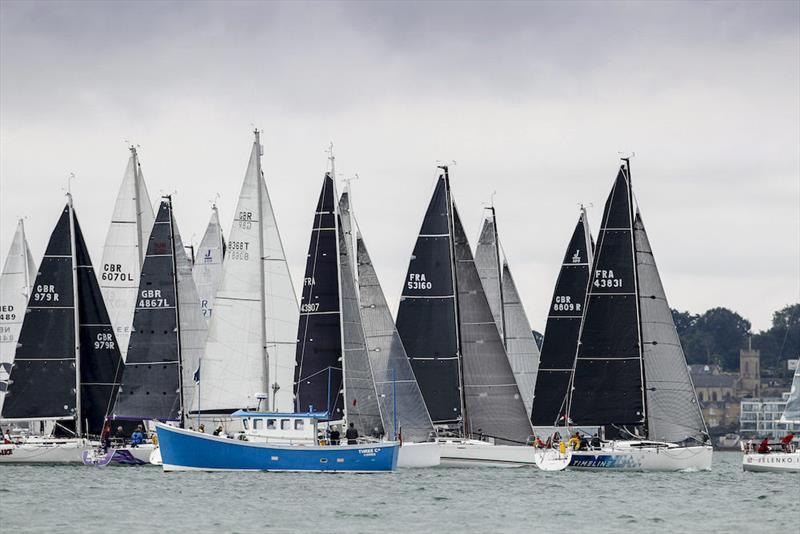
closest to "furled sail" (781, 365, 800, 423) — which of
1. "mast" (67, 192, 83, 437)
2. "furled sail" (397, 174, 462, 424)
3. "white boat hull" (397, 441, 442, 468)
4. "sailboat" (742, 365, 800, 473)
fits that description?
"sailboat" (742, 365, 800, 473)

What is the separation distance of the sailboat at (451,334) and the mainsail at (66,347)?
12.1m

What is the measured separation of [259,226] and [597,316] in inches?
487

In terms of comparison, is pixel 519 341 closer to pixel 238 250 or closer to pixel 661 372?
pixel 661 372

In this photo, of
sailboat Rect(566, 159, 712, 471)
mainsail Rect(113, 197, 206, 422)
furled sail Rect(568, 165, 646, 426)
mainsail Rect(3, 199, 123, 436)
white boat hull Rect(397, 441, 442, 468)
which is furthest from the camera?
mainsail Rect(3, 199, 123, 436)

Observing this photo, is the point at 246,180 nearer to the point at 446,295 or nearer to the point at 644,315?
the point at 446,295

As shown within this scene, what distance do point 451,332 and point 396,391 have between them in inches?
190

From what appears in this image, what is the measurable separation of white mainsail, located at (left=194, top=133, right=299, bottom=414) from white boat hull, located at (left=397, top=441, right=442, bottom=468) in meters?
4.19

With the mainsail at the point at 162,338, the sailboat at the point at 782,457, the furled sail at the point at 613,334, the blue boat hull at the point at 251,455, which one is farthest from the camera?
the mainsail at the point at 162,338

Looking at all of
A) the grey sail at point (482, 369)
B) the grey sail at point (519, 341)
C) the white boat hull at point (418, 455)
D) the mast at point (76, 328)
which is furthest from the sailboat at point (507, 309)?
the mast at point (76, 328)

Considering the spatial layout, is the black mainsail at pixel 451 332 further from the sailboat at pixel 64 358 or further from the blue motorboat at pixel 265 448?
the sailboat at pixel 64 358

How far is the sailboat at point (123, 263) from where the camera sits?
74062 mm

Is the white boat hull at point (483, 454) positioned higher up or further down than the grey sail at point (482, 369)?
further down

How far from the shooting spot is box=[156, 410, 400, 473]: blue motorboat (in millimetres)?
56219

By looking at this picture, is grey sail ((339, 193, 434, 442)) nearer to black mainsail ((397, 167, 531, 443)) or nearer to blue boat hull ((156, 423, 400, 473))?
black mainsail ((397, 167, 531, 443))
